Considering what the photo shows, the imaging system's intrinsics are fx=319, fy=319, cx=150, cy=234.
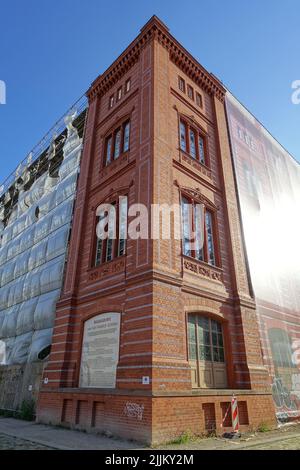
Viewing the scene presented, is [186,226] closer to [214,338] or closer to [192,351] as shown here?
[214,338]

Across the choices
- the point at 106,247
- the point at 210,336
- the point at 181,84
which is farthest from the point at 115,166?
the point at 210,336

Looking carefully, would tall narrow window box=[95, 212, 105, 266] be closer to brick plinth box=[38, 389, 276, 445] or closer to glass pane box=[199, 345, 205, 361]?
brick plinth box=[38, 389, 276, 445]

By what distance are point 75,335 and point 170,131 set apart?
825 cm

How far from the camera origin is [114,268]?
34.6 feet

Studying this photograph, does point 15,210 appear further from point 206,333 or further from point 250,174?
point 206,333

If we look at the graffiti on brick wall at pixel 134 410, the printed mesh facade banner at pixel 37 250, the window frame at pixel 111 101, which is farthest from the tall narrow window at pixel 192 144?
the graffiti on brick wall at pixel 134 410

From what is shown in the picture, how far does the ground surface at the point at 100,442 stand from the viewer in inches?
270

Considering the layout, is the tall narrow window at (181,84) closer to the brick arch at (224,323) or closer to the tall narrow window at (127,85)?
the tall narrow window at (127,85)

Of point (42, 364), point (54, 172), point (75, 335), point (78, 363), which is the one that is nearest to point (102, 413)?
point (78, 363)

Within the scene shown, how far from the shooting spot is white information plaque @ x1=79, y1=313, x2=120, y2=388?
30.6 feet

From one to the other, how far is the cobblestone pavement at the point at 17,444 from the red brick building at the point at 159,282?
5.56ft

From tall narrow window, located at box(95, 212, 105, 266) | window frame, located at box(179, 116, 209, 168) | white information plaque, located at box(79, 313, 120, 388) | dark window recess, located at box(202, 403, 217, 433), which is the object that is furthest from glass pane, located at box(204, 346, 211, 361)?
window frame, located at box(179, 116, 209, 168)

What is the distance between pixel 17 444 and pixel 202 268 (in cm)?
704

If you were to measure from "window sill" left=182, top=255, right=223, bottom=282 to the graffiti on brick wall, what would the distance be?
4242 millimetres
